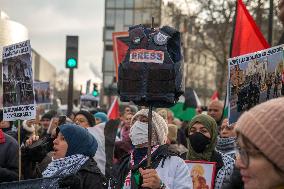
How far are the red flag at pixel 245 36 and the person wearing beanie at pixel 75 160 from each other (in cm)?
308

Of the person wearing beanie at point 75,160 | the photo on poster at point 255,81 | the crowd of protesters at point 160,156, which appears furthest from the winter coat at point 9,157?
the photo on poster at point 255,81

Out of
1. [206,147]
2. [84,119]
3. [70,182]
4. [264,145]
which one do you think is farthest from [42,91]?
[264,145]

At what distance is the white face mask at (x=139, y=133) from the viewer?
4902 mm

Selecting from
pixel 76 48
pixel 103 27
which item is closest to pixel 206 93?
pixel 103 27

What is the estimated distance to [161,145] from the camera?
485 cm

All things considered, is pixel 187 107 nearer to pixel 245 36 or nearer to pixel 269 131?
pixel 245 36

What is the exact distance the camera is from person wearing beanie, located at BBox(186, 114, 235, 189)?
5344 millimetres

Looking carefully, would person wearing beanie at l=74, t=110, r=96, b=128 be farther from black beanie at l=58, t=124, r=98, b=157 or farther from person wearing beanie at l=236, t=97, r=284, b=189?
person wearing beanie at l=236, t=97, r=284, b=189

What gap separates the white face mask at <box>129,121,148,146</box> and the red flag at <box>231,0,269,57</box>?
2.69 meters

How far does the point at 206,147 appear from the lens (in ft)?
18.2

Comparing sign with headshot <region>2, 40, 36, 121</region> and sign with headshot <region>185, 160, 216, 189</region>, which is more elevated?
sign with headshot <region>2, 40, 36, 121</region>

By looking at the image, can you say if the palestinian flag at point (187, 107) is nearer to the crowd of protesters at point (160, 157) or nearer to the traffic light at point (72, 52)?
the traffic light at point (72, 52)

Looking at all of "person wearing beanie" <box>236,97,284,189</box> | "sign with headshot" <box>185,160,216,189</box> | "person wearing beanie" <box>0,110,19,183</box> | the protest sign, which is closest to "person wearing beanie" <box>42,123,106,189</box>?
"sign with headshot" <box>185,160,216,189</box>

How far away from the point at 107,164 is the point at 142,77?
9.29 feet
